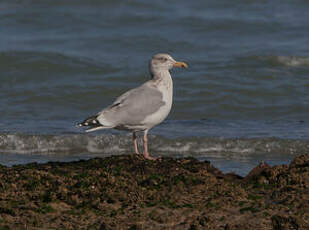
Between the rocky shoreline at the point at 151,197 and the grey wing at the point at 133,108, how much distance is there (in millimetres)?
938

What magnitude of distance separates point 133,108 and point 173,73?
22.1 feet

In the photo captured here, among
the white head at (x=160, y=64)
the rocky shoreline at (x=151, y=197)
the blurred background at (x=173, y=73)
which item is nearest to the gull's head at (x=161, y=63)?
the white head at (x=160, y=64)

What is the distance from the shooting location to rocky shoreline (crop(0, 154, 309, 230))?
4.91m

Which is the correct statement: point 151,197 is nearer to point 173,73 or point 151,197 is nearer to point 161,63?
point 161,63

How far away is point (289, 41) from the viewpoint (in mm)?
16312

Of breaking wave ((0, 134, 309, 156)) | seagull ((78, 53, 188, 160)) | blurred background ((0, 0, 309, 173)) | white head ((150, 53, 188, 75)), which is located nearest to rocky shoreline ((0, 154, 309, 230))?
seagull ((78, 53, 188, 160))

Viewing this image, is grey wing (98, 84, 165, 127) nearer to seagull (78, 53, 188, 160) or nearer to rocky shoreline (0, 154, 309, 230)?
seagull (78, 53, 188, 160)

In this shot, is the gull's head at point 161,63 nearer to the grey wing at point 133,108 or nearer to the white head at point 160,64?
the white head at point 160,64

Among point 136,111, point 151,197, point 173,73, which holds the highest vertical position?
point 173,73

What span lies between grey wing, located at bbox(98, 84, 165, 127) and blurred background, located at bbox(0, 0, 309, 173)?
148cm

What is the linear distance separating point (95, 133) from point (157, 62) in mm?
2475

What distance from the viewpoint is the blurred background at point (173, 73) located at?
960 centimetres

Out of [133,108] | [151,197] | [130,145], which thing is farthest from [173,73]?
[151,197]

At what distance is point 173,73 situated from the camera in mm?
13906
